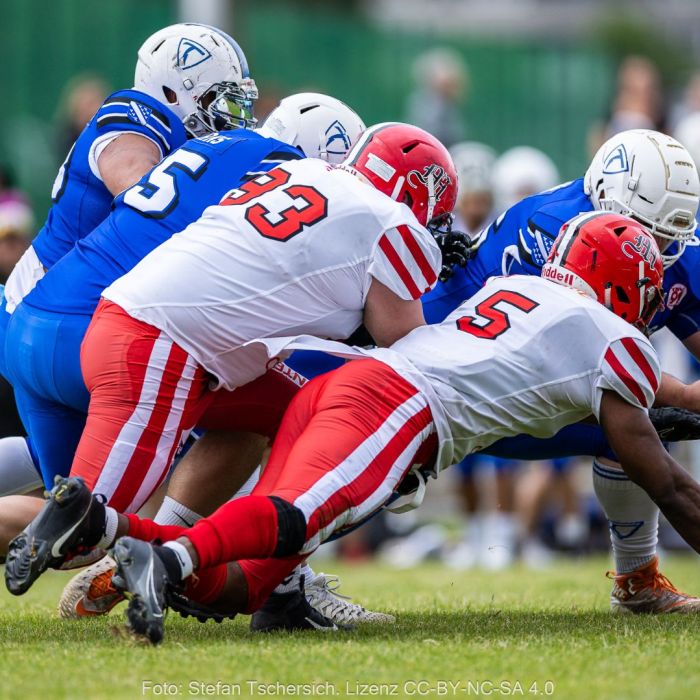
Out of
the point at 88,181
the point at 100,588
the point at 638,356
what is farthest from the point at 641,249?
the point at 100,588

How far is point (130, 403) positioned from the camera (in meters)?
4.35

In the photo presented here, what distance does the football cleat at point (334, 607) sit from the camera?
4965 millimetres

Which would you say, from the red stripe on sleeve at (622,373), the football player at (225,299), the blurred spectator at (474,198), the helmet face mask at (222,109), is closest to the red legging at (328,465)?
the football player at (225,299)

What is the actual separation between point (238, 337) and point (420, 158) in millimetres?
896

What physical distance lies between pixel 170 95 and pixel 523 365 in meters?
1.99

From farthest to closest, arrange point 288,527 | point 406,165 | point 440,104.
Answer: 1. point 440,104
2. point 406,165
3. point 288,527

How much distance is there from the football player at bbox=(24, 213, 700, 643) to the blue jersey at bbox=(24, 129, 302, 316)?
62 centimetres

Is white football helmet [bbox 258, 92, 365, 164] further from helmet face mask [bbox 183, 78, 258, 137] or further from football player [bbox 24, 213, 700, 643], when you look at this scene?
football player [bbox 24, 213, 700, 643]

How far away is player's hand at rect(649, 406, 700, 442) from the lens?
4801 mm

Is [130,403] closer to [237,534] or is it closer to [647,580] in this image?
[237,534]

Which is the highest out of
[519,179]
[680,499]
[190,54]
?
[190,54]

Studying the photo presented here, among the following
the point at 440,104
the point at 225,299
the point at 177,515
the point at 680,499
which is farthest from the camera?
the point at 440,104

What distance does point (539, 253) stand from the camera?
210 inches

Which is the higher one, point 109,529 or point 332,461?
point 332,461
